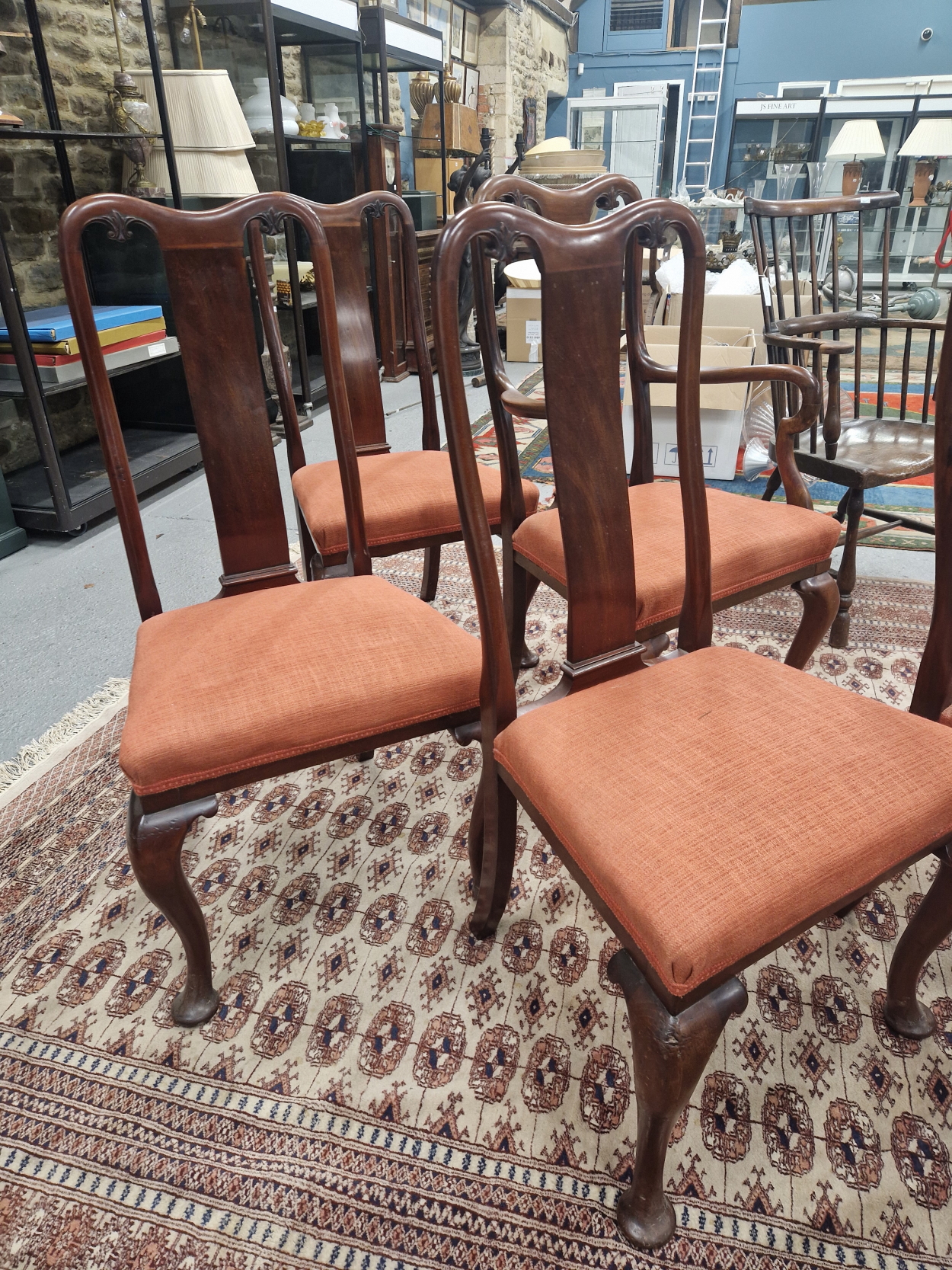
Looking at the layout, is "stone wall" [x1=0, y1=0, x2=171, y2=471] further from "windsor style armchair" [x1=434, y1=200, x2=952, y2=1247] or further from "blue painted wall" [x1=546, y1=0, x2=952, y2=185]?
"blue painted wall" [x1=546, y1=0, x2=952, y2=185]

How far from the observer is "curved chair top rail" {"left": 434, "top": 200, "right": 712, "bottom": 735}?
0.91m

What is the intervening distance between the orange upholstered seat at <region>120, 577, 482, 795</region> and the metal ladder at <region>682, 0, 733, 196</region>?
35.9 feet

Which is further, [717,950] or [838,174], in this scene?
[838,174]

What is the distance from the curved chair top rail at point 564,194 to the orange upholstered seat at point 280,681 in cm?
74

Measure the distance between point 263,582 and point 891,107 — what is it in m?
11.1

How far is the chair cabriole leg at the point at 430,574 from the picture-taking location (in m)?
2.28

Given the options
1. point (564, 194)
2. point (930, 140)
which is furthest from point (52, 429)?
point (930, 140)

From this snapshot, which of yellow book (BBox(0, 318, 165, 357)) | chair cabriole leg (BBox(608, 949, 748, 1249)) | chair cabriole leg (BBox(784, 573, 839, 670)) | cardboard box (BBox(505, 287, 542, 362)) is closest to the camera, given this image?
chair cabriole leg (BBox(608, 949, 748, 1249))

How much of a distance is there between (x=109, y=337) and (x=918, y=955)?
2.98 meters

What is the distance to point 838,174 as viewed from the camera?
8828 mm

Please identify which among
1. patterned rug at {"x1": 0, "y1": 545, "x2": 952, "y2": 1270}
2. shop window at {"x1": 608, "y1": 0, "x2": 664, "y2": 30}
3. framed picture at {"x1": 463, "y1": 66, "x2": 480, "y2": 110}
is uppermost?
shop window at {"x1": 608, "y1": 0, "x2": 664, "y2": 30}

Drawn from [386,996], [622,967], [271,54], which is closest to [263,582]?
[386,996]

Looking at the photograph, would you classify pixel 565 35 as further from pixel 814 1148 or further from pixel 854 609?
pixel 814 1148

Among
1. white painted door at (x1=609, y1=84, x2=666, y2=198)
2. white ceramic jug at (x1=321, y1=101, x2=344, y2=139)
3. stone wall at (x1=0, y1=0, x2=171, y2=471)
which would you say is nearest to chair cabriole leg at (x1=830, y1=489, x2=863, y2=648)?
stone wall at (x1=0, y1=0, x2=171, y2=471)
